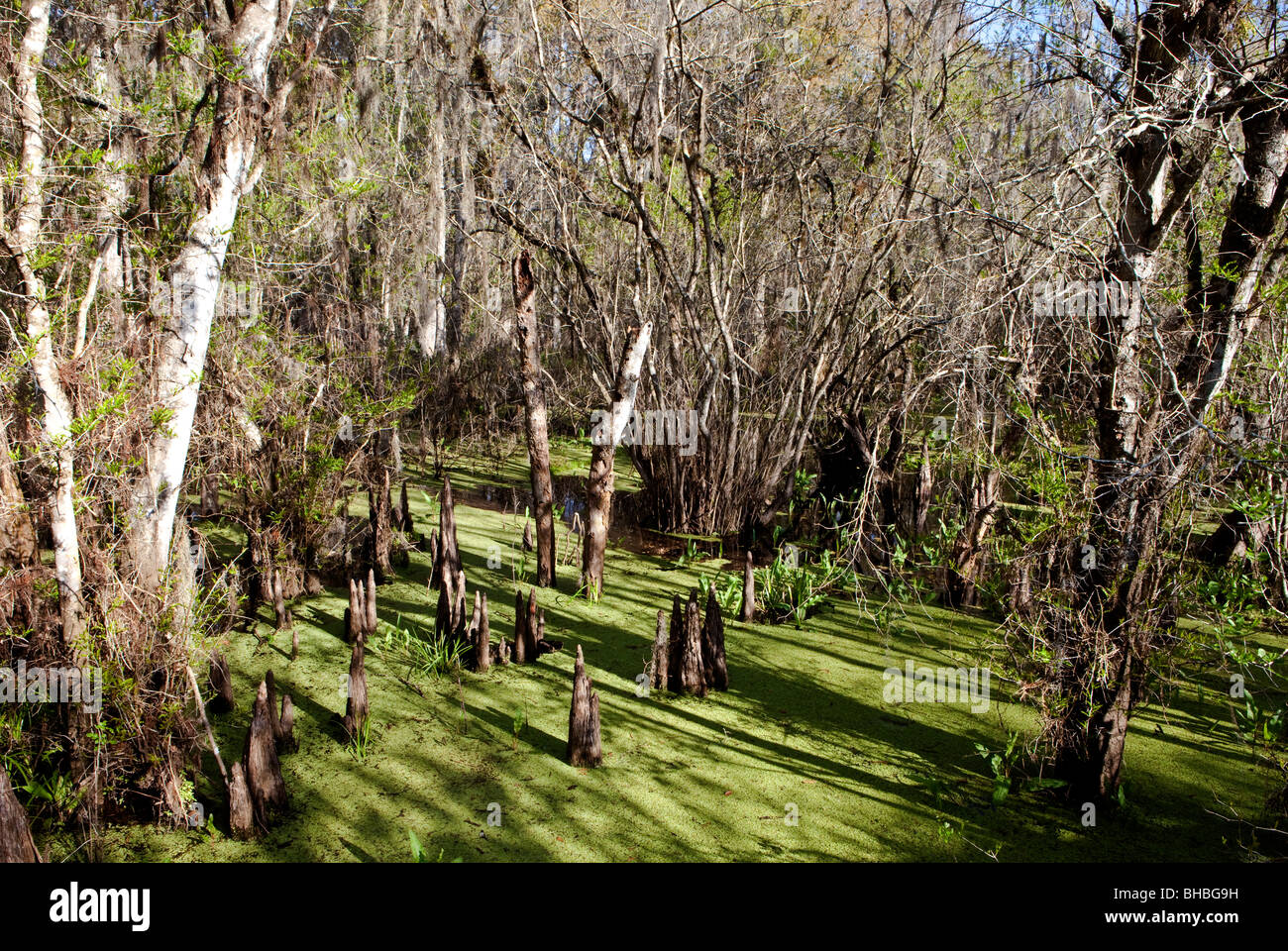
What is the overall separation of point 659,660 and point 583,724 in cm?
89

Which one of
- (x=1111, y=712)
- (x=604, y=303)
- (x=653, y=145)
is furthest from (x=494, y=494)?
(x=1111, y=712)

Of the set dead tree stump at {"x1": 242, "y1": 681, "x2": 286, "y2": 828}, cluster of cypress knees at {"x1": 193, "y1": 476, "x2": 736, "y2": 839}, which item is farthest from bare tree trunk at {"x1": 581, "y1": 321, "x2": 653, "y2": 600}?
dead tree stump at {"x1": 242, "y1": 681, "x2": 286, "y2": 828}

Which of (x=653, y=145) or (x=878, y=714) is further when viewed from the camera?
(x=653, y=145)

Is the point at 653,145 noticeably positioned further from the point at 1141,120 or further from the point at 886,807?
the point at 886,807

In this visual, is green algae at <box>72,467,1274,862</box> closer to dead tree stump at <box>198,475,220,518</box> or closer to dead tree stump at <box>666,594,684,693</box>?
dead tree stump at <box>666,594,684,693</box>

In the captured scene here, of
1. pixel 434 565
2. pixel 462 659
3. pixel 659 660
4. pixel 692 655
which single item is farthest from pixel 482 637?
pixel 434 565

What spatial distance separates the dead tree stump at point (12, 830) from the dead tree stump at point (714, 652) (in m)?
3.02

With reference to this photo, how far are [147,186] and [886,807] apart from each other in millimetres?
4388

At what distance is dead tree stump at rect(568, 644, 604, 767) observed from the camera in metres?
3.69

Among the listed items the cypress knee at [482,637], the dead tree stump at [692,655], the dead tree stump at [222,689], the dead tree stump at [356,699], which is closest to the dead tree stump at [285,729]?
the dead tree stump at [356,699]

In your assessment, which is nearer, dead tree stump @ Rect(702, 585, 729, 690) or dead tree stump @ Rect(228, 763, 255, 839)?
dead tree stump @ Rect(228, 763, 255, 839)

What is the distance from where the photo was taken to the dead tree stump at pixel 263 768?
3158mm

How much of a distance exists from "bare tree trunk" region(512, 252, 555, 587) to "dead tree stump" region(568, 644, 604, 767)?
2.20m

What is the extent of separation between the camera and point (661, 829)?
3.30 m
